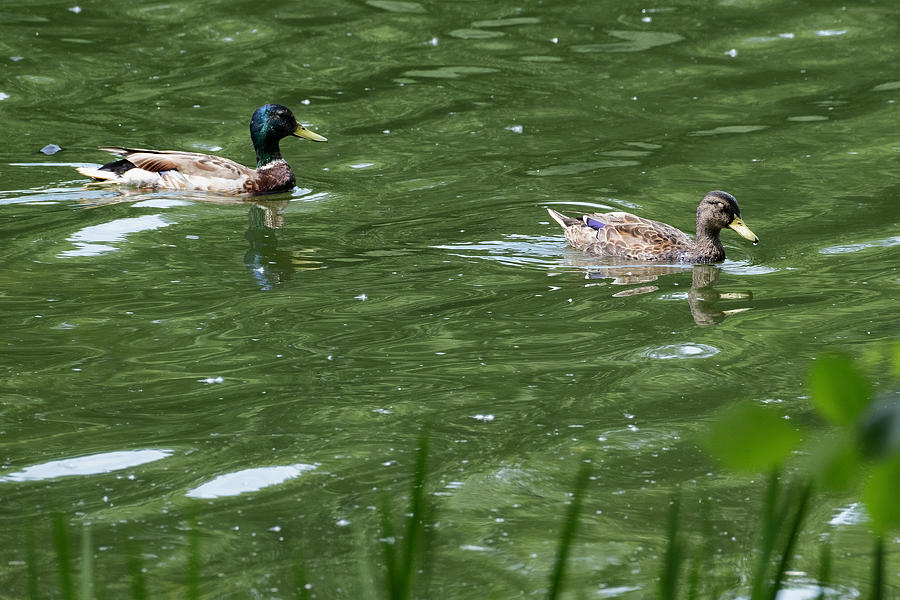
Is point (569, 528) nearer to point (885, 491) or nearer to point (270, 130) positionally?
point (885, 491)

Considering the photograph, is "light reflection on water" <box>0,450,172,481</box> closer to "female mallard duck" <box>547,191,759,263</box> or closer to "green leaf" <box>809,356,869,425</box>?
"female mallard duck" <box>547,191,759,263</box>

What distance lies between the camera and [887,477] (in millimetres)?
1403

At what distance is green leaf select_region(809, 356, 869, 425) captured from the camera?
4.34ft

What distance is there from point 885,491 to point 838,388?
0.15m

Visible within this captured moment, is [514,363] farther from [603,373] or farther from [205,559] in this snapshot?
[205,559]

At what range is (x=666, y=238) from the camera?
31.8 ft

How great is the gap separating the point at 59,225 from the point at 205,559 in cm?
600

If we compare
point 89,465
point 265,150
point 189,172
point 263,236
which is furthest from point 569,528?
point 265,150

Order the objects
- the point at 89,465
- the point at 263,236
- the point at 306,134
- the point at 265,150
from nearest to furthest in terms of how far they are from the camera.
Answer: the point at 89,465
the point at 263,236
the point at 265,150
the point at 306,134

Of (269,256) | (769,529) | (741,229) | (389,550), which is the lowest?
(269,256)

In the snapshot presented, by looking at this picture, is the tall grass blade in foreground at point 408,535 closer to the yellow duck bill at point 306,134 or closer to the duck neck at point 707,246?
the duck neck at point 707,246

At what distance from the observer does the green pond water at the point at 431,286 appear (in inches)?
203

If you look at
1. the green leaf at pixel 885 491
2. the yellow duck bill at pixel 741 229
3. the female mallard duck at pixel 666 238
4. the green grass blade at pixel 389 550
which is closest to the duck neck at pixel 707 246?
the female mallard duck at pixel 666 238

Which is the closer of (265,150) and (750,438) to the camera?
(750,438)
